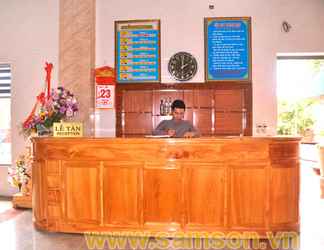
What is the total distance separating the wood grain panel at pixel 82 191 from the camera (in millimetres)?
3502

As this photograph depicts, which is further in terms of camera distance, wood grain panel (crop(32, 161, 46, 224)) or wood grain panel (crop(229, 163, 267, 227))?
wood grain panel (crop(32, 161, 46, 224))

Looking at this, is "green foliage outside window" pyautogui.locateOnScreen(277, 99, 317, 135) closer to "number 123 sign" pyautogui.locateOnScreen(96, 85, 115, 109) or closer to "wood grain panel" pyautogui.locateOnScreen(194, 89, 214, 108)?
"wood grain panel" pyautogui.locateOnScreen(194, 89, 214, 108)

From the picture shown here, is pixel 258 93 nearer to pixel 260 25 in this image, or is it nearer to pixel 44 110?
pixel 260 25

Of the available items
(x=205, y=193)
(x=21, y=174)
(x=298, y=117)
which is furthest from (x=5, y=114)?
(x=298, y=117)

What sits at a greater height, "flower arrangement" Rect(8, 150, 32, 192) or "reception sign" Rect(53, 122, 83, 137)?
"reception sign" Rect(53, 122, 83, 137)

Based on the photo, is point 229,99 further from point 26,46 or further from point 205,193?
point 26,46

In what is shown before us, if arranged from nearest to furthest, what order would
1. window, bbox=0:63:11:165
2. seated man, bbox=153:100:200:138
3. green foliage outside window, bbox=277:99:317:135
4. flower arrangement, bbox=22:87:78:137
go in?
flower arrangement, bbox=22:87:78:137, seated man, bbox=153:100:200:138, window, bbox=0:63:11:165, green foliage outside window, bbox=277:99:317:135

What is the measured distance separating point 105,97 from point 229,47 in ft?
7.66

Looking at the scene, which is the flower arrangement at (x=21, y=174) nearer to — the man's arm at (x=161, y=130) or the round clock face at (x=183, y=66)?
the man's arm at (x=161, y=130)

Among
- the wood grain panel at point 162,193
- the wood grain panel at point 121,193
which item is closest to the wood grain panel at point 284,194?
the wood grain panel at point 162,193

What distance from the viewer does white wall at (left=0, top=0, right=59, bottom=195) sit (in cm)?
571

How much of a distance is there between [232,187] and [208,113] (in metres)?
2.37

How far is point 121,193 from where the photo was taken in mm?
3461

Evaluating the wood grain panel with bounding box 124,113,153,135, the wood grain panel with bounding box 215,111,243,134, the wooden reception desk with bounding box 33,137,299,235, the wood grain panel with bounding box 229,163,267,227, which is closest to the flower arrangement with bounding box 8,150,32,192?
the wood grain panel with bounding box 124,113,153,135
